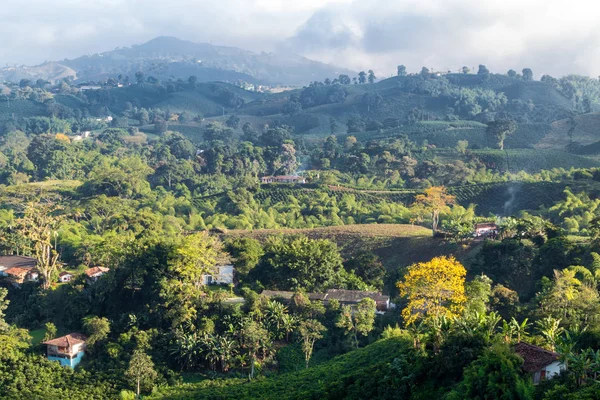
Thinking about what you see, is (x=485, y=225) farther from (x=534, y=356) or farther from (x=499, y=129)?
(x=499, y=129)

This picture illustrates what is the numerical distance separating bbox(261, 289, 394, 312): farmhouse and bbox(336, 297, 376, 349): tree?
1.13 metres

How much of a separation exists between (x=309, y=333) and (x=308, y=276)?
5.32 metres

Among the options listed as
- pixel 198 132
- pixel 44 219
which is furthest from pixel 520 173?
pixel 198 132

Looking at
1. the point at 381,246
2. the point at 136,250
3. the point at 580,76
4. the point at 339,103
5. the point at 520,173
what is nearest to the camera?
the point at 136,250

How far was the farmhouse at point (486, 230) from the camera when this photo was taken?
40.7 metres

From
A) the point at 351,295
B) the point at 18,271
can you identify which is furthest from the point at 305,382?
the point at 18,271

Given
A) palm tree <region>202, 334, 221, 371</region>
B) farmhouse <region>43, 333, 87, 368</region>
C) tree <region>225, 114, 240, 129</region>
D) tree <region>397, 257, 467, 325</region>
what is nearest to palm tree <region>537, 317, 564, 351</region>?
tree <region>397, 257, 467, 325</region>

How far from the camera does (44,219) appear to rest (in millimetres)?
39188

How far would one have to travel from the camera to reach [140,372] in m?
27.7

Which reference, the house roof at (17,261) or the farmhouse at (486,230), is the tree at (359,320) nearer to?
the farmhouse at (486,230)

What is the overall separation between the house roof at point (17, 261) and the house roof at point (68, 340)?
1224cm

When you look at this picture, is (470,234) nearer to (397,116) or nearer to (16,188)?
(16,188)

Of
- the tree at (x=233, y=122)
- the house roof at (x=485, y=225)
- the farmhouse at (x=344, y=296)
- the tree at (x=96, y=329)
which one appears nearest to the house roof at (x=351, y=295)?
the farmhouse at (x=344, y=296)

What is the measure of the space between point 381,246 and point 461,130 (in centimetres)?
5788
